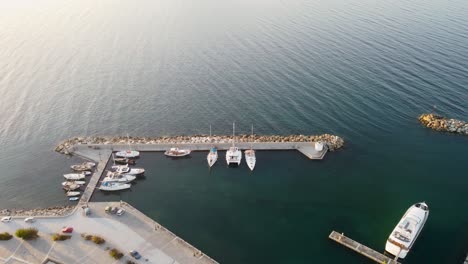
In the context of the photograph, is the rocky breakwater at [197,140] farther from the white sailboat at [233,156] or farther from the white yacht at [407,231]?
the white yacht at [407,231]

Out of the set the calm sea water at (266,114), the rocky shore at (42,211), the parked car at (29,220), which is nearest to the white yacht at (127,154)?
the calm sea water at (266,114)

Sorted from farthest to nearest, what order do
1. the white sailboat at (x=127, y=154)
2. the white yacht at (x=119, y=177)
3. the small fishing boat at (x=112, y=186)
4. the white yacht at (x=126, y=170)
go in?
the white sailboat at (x=127, y=154)
the white yacht at (x=126, y=170)
the white yacht at (x=119, y=177)
the small fishing boat at (x=112, y=186)

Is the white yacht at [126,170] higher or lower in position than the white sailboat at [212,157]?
lower

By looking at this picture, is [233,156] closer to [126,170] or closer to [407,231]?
[126,170]

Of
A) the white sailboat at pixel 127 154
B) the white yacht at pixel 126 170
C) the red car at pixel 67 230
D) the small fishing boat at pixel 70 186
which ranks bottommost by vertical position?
the red car at pixel 67 230

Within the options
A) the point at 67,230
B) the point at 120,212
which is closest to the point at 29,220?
the point at 67,230

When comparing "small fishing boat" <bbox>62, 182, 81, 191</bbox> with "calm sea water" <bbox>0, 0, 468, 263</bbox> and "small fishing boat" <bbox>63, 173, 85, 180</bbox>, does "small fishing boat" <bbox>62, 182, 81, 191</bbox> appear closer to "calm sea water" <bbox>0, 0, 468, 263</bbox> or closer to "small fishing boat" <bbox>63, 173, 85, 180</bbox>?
"small fishing boat" <bbox>63, 173, 85, 180</bbox>
